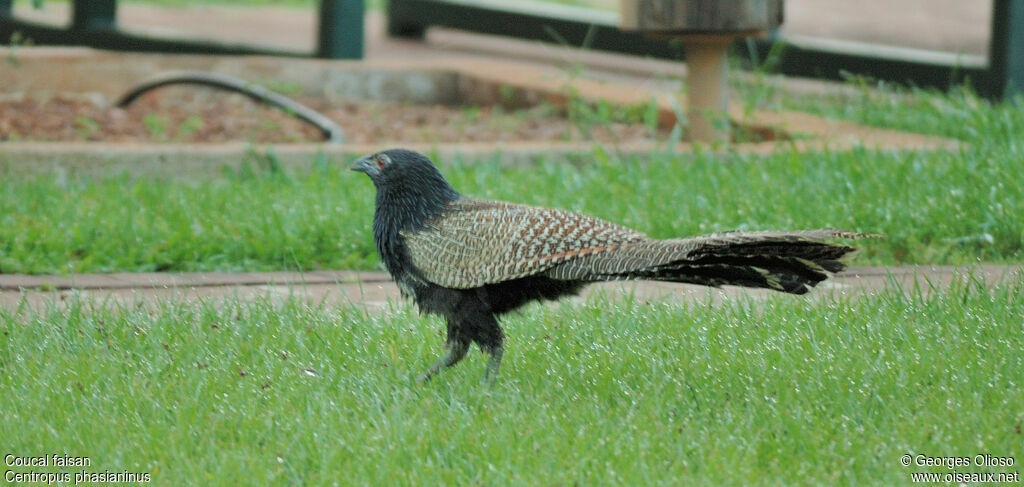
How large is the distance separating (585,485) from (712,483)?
1.06ft

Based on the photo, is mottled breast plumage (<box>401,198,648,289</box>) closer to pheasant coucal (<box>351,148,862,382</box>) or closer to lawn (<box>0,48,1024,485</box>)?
pheasant coucal (<box>351,148,862,382</box>)

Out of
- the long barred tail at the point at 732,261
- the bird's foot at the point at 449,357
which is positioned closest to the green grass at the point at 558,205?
the bird's foot at the point at 449,357

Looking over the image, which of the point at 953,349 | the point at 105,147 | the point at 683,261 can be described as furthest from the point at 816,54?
the point at 683,261

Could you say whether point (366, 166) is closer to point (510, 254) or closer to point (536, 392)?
point (510, 254)

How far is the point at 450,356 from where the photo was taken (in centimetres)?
428

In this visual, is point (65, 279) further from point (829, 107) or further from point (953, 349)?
point (829, 107)

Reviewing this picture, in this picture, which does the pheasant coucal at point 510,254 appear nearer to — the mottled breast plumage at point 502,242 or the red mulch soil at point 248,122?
the mottled breast plumage at point 502,242

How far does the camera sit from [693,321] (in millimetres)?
4816

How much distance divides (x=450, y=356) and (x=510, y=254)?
1.52 ft

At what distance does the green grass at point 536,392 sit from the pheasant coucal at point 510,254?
27 cm

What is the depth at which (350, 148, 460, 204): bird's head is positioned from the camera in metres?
4.32

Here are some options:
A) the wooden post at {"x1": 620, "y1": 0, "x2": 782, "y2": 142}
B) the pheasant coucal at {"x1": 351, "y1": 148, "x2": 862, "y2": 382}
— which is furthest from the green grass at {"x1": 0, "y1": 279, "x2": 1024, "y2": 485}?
the wooden post at {"x1": 620, "y1": 0, "x2": 782, "y2": 142}

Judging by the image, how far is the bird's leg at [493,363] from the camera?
4.16m

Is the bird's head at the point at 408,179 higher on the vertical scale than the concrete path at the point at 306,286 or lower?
higher
